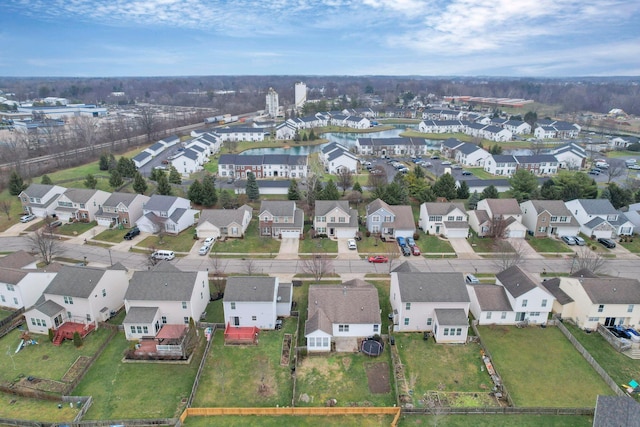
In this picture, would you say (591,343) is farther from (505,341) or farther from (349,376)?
(349,376)

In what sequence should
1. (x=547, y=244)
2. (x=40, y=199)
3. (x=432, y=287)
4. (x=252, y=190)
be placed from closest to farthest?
1. (x=432, y=287)
2. (x=547, y=244)
3. (x=40, y=199)
4. (x=252, y=190)

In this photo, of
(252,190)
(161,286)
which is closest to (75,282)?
(161,286)

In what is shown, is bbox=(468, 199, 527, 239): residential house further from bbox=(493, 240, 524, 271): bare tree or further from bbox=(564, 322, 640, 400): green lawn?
bbox=(564, 322, 640, 400): green lawn

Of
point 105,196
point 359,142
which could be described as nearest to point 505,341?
point 105,196

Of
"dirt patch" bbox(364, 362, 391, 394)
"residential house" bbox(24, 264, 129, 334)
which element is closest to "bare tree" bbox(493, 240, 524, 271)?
"dirt patch" bbox(364, 362, 391, 394)

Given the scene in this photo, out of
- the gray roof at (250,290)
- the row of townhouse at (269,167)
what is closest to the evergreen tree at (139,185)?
the row of townhouse at (269,167)

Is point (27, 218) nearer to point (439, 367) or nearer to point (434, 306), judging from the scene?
point (434, 306)
